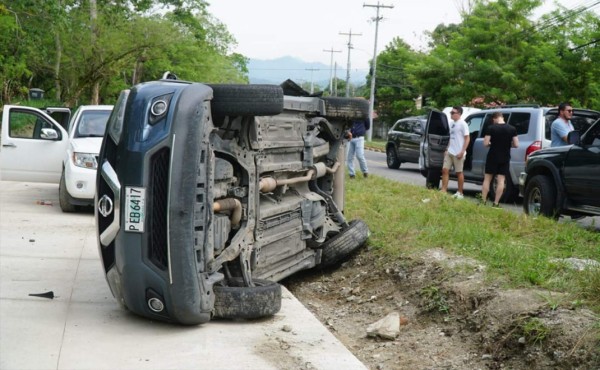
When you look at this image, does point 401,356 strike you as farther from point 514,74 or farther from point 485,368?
point 514,74

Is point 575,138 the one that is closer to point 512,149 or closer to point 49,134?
point 512,149

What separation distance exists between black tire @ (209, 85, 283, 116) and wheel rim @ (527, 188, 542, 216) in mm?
7098

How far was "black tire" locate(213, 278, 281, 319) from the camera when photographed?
617 cm

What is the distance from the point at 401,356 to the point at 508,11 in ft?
113

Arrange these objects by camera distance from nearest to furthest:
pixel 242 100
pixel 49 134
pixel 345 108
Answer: pixel 242 100
pixel 345 108
pixel 49 134

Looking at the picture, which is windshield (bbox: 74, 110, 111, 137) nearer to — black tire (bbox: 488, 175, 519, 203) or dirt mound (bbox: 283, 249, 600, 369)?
dirt mound (bbox: 283, 249, 600, 369)

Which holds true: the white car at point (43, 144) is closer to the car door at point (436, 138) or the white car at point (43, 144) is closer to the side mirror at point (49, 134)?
the side mirror at point (49, 134)

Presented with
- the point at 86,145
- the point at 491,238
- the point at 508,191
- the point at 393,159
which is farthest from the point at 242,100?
the point at 393,159

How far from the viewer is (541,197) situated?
12.1 metres

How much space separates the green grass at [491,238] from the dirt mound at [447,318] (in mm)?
205

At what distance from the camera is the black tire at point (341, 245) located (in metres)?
9.06

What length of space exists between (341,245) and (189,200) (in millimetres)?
3698

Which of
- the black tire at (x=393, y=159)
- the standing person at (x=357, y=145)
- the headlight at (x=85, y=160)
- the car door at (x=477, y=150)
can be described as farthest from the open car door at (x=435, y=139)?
the black tire at (x=393, y=159)

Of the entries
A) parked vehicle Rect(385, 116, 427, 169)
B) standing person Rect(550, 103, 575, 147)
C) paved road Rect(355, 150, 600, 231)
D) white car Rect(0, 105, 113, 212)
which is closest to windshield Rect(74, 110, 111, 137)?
white car Rect(0, 105, 113, 212)
